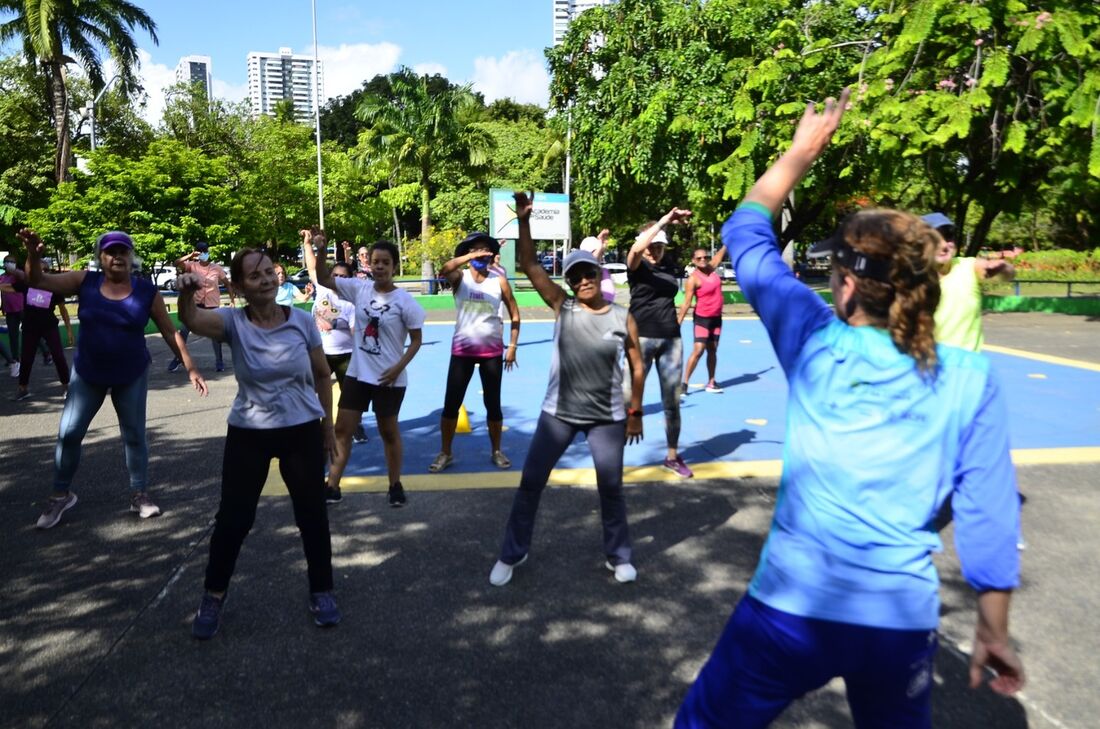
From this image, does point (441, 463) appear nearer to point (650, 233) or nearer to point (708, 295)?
point (650, 233)

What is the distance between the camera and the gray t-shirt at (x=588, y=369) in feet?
14.3

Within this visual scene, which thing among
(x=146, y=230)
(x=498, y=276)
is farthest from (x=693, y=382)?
(x=146, y=230)

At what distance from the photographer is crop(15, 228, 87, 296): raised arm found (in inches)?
179

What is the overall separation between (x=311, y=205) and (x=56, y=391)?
2853cm

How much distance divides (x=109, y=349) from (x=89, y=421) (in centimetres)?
47

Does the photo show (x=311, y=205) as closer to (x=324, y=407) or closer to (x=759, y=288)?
(x=324, y=407)

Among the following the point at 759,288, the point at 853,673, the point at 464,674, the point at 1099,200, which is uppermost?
the point at 1099,200

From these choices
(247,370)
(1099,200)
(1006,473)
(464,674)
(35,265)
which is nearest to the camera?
(1006,473)

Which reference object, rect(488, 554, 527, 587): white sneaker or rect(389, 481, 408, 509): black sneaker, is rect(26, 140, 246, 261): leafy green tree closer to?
rect(389, 481, 408, 509): black sneaker

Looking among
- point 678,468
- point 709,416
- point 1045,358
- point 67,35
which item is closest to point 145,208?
point 67,35

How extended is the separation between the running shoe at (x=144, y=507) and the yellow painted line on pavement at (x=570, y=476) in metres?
0.75

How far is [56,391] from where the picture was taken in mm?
10758

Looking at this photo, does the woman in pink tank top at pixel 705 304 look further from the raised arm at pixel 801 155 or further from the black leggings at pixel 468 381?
the raised arm at pixel 801 155

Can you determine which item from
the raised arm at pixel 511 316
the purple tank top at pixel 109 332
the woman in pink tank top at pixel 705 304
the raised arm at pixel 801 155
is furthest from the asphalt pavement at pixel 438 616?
the woman in pink tank top at pixel 705 304
